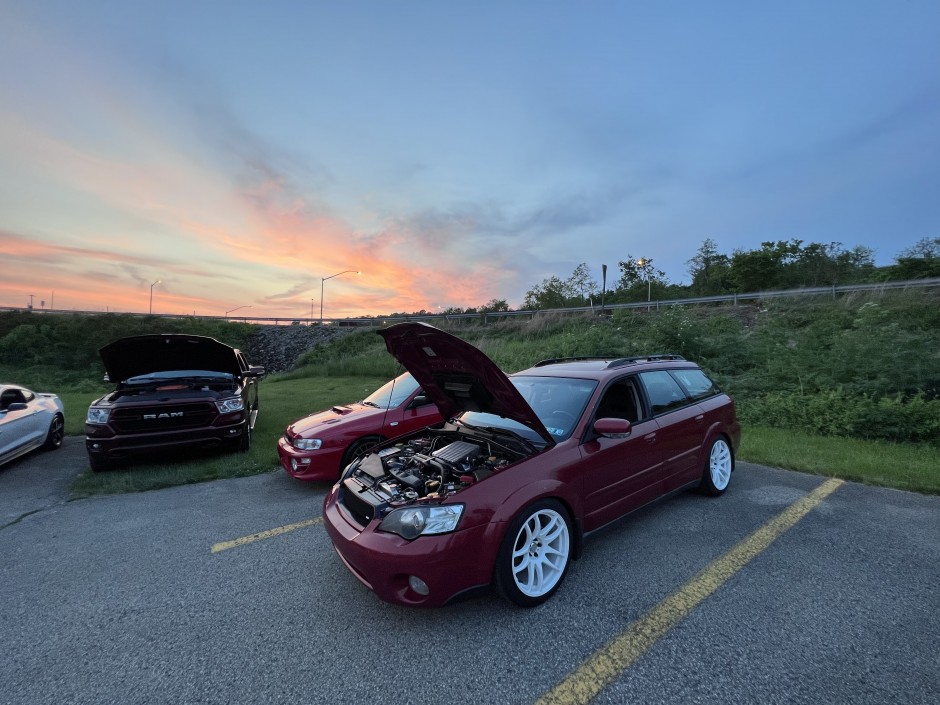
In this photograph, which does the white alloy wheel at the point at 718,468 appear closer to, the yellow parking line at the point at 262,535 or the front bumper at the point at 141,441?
the yellow parking line at the point at 262,535

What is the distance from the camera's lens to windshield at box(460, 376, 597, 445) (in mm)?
3467

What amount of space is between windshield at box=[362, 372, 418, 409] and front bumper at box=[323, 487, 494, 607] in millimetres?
3171

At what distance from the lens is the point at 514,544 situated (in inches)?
108

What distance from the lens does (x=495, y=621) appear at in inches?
106

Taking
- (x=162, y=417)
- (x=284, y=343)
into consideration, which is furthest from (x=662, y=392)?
(x=284, y=343)

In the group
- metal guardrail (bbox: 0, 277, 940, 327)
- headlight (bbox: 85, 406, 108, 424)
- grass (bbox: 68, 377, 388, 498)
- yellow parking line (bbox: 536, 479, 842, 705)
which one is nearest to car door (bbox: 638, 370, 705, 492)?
yellow parking line (bbox: 536, 479, 842, 705)

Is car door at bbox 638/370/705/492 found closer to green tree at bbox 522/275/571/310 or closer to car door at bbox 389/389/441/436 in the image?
car door at bbox 389/389/441/436

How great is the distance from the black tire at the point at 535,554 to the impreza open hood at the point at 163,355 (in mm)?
5575

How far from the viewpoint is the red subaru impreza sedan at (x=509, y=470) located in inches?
103

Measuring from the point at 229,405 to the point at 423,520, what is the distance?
497cm

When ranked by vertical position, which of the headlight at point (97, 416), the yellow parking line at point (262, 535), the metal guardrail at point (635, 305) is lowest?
the yellow parking line at point (262, 535)

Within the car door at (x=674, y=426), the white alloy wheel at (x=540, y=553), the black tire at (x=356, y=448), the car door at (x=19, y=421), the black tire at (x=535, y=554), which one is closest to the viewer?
the black tire at (x=535, y=554)

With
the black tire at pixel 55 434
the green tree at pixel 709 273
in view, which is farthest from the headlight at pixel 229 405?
the green tree at pixel 709 273

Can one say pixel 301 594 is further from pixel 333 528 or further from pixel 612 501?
pixel 612 501
